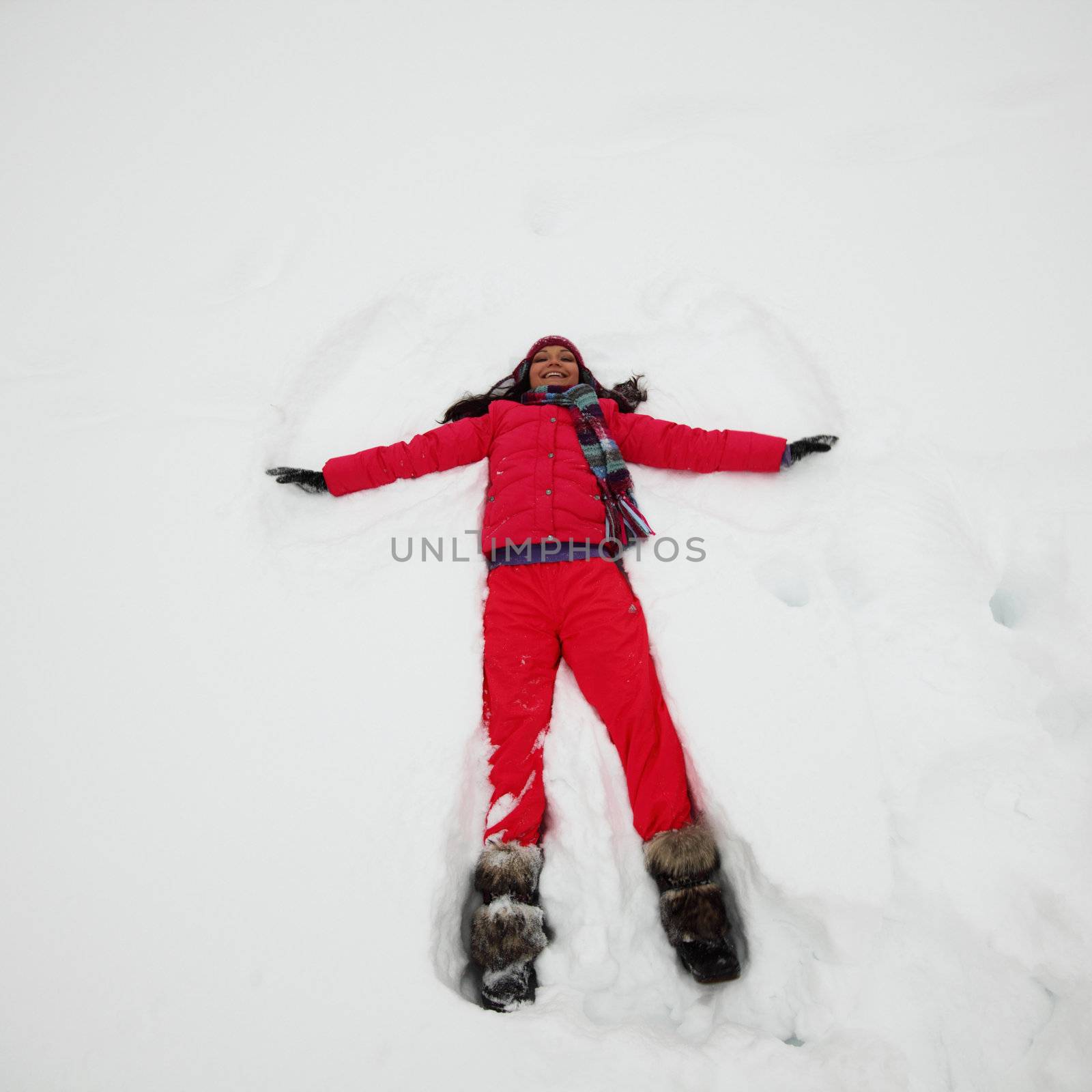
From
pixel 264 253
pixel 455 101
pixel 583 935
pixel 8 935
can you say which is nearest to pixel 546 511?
pixel 583 935

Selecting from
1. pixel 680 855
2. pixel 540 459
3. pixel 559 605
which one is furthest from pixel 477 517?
pixel 680 855

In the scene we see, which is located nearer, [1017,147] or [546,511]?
[546,511]

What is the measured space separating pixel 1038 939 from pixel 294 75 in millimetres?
5334

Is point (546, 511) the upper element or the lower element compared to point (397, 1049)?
upper

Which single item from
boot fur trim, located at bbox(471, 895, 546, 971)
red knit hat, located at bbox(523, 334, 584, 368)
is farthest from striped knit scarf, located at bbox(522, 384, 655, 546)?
boot fur trim, located at bbox(471, 895, 546, 971)

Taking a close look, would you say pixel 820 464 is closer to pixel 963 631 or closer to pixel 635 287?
pixel 963 631

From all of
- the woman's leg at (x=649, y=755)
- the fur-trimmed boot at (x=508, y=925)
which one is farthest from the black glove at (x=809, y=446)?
the fur-trimmed boot at (x=508, y=925)

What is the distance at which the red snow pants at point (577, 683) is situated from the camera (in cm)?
170

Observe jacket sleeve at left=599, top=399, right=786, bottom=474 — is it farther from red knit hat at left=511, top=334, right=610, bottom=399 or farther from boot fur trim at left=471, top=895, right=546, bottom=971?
boot fur trim at left=471, top=895, right=546, bottom=971

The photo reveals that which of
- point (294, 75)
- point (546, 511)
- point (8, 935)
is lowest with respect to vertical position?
point (8, 935)

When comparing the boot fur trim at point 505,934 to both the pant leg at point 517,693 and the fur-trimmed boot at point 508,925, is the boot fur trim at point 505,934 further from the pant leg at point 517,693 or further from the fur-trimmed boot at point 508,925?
the pant leg at point 517,693

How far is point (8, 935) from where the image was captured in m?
1.47

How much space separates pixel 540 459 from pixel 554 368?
20.4 inches

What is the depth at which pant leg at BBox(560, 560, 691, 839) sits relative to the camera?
5.52 ft
